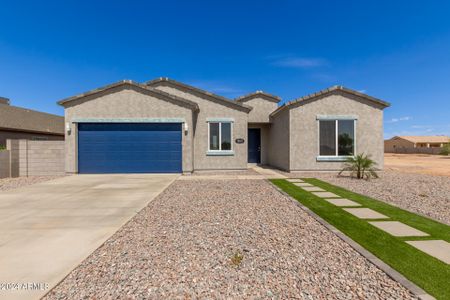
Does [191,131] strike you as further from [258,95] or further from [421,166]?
[421,166]

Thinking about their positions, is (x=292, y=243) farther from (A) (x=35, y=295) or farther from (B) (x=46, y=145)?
(B) (x=46, y=145)

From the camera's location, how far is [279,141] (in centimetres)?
1480

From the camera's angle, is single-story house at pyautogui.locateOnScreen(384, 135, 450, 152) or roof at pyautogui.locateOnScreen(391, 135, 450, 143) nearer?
single-story house at pyautogui.locateOnScreen(384, 135, 450, 152)

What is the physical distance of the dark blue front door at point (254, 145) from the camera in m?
17.9

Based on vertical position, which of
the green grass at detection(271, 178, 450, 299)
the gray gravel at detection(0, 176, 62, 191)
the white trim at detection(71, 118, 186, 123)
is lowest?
the green grass at detection(271, 178, 450, 299)

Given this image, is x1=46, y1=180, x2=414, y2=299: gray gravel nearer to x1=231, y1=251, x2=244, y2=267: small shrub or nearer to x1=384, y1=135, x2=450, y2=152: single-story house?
x1=231, y1=251, x2=244, y2=267: small shrub

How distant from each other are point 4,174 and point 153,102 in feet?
28.2

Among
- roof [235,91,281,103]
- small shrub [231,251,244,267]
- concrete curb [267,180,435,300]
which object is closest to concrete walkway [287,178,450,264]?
concrete curb [267,180,435,300]

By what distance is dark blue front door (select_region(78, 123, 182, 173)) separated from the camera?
40.4 feet

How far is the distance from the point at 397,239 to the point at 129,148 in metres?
12.3

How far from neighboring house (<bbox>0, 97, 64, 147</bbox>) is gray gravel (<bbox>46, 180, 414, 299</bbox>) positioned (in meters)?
20.9

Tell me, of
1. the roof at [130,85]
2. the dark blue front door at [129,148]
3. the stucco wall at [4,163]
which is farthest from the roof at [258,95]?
the stucco wall at [4,163]

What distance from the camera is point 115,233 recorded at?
4.23 meters

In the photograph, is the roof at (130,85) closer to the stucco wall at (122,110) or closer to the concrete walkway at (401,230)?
the stucco wall at (122,110)
